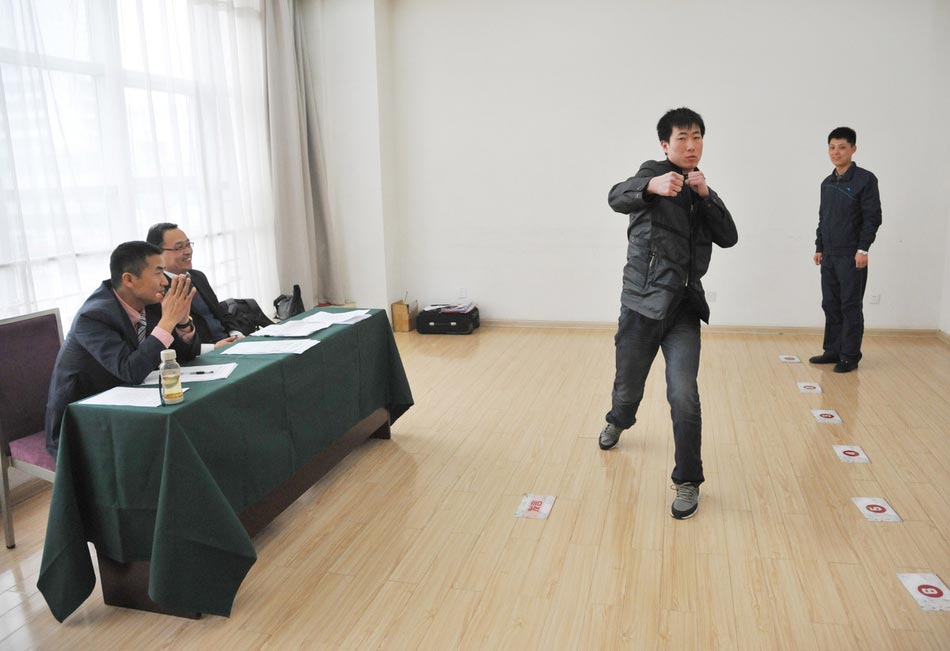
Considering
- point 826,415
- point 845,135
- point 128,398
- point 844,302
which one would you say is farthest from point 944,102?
point 128,398

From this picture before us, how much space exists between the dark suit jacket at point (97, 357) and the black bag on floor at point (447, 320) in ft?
12.9

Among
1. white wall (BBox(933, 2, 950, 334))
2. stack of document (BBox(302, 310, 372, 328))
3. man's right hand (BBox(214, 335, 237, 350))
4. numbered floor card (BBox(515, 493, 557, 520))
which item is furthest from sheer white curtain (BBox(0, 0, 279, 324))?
white wall (BBox(933, 2, 950, 334))

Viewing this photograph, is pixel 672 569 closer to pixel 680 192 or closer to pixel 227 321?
pixel 680 192

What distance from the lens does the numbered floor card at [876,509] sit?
315 cm

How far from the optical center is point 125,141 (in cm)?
430

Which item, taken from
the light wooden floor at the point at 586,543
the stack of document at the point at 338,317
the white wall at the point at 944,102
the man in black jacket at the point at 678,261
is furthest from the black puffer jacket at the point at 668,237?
the white wall at the point at 944,102

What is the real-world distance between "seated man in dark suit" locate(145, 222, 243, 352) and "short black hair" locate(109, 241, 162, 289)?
2.34ft

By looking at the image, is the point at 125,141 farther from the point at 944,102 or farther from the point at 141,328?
the point at 944,102

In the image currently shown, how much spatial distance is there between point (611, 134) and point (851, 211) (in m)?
2.13

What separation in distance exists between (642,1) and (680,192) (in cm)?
377

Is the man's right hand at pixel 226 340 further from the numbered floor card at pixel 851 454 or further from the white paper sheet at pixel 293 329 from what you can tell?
the numbered floor card at pixel 851 454

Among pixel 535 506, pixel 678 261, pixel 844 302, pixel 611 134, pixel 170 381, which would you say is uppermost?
pixel 611 134

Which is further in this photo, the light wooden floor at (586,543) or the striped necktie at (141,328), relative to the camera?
the striped necktie at (141,328)

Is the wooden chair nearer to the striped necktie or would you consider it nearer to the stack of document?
the striped necktie
